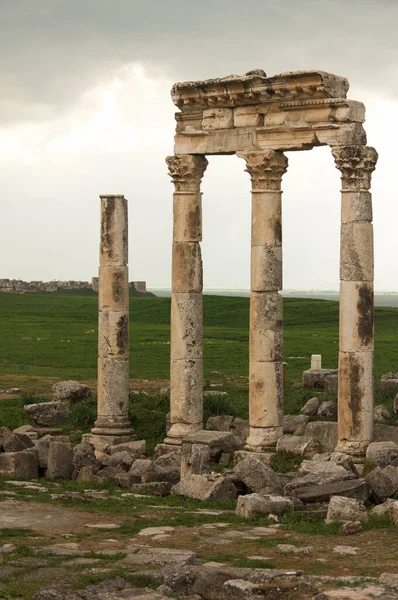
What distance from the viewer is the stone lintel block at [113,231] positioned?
34.3 meters

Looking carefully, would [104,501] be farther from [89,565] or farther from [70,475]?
[89,565]

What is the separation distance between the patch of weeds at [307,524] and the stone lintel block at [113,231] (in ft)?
41.7

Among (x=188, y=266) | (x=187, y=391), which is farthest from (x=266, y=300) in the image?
(x=187, y=391)

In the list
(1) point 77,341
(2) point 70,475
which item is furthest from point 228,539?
(1) point 77,341

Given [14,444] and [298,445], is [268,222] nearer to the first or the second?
[298,445]

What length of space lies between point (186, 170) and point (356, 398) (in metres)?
7.59

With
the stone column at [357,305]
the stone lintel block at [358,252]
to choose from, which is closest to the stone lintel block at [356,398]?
the stone column at [357,305]

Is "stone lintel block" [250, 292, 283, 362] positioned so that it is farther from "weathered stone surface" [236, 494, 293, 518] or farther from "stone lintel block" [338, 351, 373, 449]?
"weathered stone surface" [236, 494, 293, 518]

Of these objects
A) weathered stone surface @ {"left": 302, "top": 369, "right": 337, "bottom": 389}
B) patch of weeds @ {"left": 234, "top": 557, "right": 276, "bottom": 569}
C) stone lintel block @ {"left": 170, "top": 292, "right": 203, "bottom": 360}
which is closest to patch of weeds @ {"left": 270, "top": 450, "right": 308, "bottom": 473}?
stone lintel block @ {"left": 170, "top": 292, "right": 203, "bottom": 360}

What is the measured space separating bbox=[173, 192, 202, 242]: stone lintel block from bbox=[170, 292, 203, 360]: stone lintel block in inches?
58.4

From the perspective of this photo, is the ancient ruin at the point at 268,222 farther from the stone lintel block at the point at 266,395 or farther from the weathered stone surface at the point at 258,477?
the weathered stone surface at the point at 258,477

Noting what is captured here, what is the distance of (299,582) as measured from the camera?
17312 millimetres

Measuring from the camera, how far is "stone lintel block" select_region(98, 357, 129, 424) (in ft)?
112

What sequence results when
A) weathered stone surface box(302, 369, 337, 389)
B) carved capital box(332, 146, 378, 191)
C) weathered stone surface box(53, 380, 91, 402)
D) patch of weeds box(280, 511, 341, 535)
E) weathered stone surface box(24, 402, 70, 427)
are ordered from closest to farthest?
patch of weeds box(280, 511, 341, 535) → carved capital box(332, 146, 378, 191) → weathered stone surface box(24, 402, 70, 427) → weathered stone surface box(53, 380, 91, 402) → weathered stone surface box(302, 369, 337, 389)
